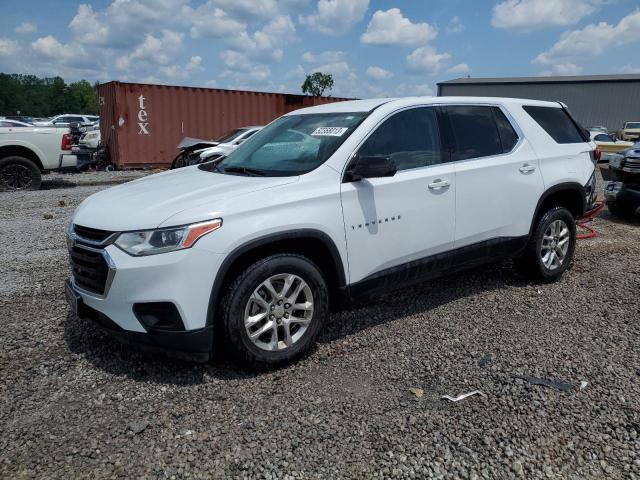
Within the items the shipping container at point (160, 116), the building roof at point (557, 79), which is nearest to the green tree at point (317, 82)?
the building roof at point (557, 79)

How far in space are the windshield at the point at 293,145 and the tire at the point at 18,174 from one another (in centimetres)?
861

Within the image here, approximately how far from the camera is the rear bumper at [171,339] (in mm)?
3000

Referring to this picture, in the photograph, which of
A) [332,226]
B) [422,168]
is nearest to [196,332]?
[332,226]

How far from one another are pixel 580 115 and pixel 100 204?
2306 inches

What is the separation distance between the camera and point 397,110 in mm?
3922

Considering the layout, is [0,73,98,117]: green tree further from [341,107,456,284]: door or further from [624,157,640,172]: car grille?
[341,107,456,284]: door

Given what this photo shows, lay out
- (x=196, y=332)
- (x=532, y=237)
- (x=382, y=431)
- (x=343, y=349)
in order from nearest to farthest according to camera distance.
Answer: (x=382, y=431) < (x=196, y=332) < (x=343, y=349) < (x=532, y=237)


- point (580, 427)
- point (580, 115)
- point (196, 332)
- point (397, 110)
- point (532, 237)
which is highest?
point (580, 115)

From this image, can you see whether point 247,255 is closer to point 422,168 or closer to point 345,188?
point 345,188

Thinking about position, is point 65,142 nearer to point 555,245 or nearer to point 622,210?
point 555,245

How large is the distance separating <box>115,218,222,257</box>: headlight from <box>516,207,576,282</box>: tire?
316cm

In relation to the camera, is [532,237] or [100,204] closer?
[100,204]

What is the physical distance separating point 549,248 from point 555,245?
0.29ft

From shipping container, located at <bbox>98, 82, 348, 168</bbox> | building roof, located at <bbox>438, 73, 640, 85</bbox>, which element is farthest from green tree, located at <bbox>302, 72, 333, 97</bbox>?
shipping container, located at <bbox>98, 82, 348, 168</bbox>
